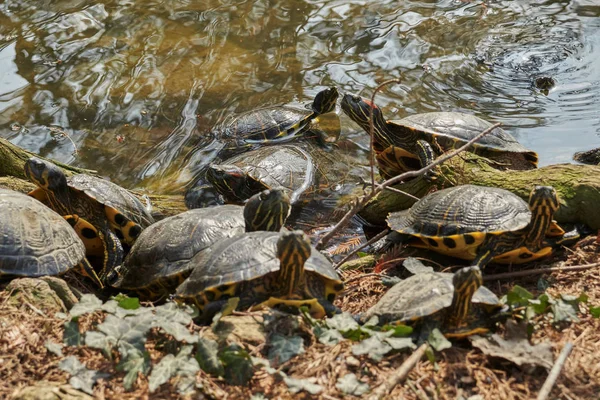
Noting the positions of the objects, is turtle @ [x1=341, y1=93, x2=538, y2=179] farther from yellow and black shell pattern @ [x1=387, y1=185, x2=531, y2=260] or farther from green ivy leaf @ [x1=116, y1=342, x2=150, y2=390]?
green ivy leaf @ [x1=116, y1=342, x2=150, y2=390]

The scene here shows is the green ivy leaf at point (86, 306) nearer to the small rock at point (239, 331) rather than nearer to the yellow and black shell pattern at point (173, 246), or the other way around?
the small rock at point (239, 331)

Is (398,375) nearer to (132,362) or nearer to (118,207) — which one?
(132,362)

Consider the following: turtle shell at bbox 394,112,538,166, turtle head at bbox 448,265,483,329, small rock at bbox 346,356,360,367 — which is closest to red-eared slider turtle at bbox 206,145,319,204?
turtle shell at bbox 394,112,538,166

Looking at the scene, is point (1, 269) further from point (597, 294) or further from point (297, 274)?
point (597, 294)

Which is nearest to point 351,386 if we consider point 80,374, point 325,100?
point 80,374

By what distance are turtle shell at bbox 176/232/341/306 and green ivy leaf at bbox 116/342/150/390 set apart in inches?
25.8

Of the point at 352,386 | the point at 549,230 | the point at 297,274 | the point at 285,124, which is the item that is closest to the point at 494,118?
the point at 285,124

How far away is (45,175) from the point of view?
18.5 ft

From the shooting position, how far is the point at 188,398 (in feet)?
10.4

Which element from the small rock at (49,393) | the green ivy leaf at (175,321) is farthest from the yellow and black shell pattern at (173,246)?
the small rock at (49,393)

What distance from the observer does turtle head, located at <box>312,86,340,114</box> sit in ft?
27.8

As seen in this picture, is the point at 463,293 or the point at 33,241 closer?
the point at 463,293

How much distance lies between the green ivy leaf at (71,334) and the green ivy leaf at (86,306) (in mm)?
56

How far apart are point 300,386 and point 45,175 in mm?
3473
